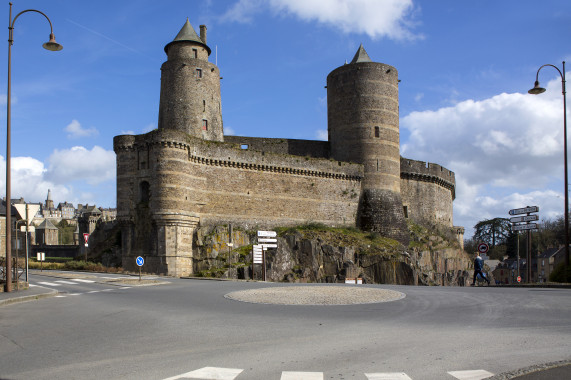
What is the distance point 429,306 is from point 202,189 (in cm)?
2675

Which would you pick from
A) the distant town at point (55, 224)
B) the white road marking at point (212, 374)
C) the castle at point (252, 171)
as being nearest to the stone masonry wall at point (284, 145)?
the castle at point (252, 171)

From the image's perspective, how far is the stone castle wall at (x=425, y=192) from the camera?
50.9 m

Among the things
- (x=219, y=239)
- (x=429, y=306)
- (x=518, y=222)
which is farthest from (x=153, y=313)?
(x=219, y=239)

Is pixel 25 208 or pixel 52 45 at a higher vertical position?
pixel 52 45

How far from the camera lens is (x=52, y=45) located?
1755cm

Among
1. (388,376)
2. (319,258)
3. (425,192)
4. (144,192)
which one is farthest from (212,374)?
(425,192)

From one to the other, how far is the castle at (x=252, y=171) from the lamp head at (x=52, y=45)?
17959 millimetres

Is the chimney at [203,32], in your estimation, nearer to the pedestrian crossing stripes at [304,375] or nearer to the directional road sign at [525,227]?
the directional road sign at [525,227]

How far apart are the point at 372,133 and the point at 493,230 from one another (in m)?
71.0

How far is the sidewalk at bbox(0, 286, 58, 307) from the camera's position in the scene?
14531mm

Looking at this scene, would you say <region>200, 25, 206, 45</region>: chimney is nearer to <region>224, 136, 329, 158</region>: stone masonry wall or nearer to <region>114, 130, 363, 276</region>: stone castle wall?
<region>224, 136, 329, 158</region>: stone masonry wall

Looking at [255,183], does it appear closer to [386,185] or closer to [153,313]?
[386,185]

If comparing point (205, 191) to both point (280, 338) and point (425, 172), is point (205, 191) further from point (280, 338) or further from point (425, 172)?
point (280, 338)

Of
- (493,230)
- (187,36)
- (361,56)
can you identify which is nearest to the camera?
(187,36)
